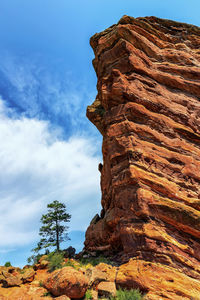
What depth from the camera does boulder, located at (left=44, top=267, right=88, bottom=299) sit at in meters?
10.5

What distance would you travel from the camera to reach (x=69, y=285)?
413 inches

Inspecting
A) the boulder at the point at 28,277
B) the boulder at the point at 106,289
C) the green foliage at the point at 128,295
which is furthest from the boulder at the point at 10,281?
the green foliage at the point at 128,295

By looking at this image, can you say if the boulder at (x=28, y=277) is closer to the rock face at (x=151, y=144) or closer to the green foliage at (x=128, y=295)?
the green foliage at (x=128, y=295)

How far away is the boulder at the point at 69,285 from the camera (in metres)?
10.5

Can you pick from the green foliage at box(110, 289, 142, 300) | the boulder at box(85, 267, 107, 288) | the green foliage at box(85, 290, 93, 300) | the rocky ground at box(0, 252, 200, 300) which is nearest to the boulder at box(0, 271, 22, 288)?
the rocky ground at box(0, 252, 200, 300)

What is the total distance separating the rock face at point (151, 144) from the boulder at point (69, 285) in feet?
12.4

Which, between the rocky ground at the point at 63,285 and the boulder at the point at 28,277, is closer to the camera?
the rocky ground at the point at 63,285

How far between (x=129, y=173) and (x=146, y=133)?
14.2 feet

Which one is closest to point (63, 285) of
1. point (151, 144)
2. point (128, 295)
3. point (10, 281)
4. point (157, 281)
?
point (128, 295)

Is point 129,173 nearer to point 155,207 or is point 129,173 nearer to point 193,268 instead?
point 155,207

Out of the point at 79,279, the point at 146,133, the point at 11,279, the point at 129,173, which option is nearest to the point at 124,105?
the point at 146,133

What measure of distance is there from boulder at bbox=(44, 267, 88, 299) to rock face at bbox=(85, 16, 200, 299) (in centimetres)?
379

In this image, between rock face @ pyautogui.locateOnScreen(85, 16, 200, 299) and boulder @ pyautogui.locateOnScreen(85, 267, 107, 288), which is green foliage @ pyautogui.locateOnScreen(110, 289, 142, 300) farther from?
rock face @ pyautogui.locateOnScreen(85, 16, 200, 299)

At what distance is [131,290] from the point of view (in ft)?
35.1
